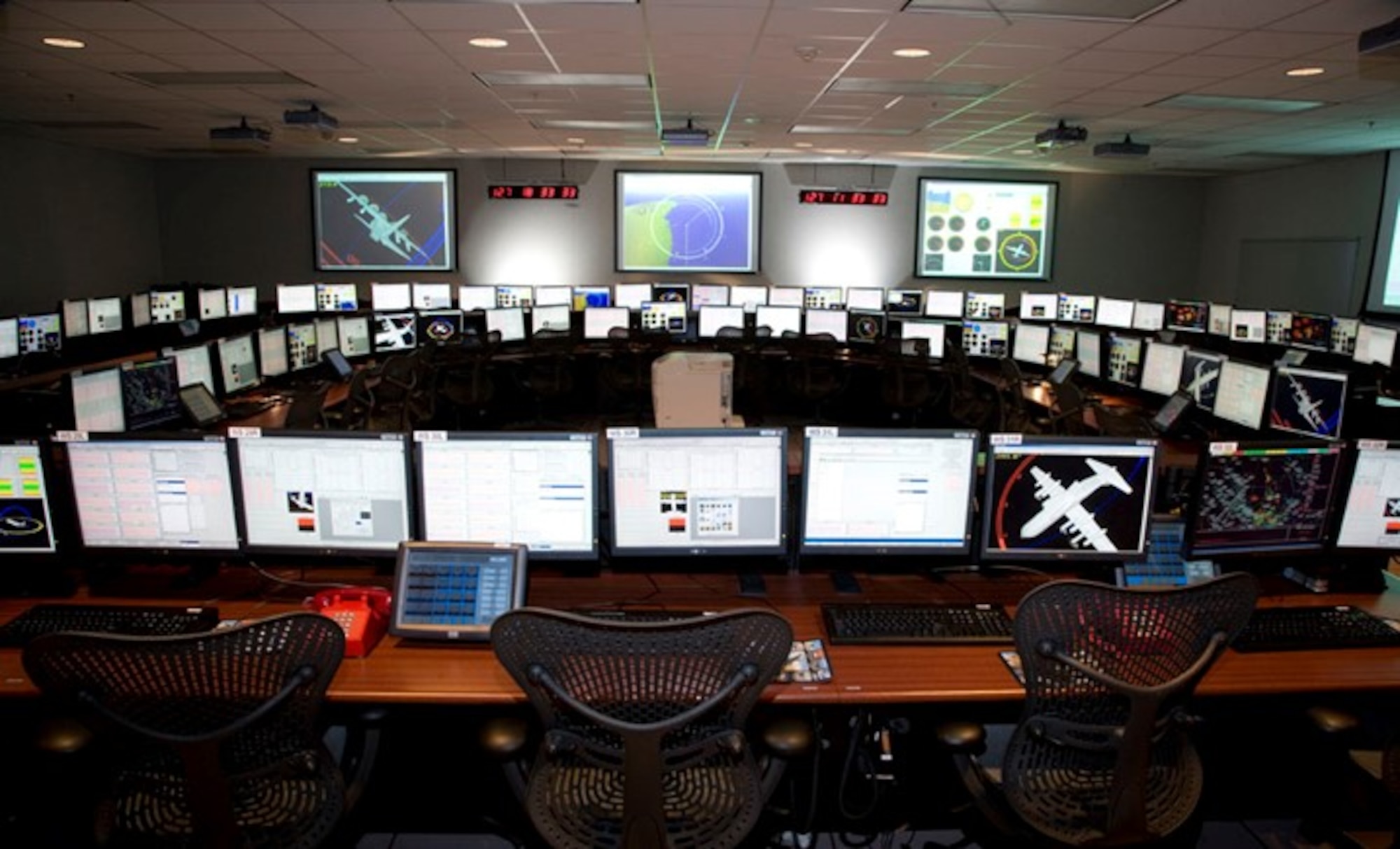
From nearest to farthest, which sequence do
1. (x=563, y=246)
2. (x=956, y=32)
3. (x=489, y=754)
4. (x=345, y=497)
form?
1. (x=489, y=754)
2. (x=345, y=497)
3. (x=956, y=32)
4. (x=563, y=246)

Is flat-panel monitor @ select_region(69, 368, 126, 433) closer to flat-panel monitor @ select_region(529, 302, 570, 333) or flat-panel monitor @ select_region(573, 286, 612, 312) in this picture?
flat-panel monitor @ select_region(529, 302, 570, 333)

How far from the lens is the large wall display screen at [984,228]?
39.2 ft

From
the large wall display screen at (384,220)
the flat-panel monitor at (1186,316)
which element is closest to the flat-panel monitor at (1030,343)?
the flat-panel monitor at (1186,316)

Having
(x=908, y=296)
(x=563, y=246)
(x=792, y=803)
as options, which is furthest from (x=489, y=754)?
(x=563, y=246)

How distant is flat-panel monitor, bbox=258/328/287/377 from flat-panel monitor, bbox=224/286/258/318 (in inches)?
143

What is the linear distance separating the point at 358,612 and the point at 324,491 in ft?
1.38

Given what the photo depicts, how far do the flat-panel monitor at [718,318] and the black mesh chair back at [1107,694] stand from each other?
743 centimetres

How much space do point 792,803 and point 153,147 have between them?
11236 mm

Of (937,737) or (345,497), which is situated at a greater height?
(345,497)

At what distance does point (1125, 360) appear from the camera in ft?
20.5

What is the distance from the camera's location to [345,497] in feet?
7.86

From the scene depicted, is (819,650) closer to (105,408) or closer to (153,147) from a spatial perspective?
(105,408)

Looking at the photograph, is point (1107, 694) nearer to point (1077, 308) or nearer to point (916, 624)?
point (916, 624)

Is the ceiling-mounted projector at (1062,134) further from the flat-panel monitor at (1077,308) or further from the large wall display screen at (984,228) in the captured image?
the large wall display screen at (984,228)
